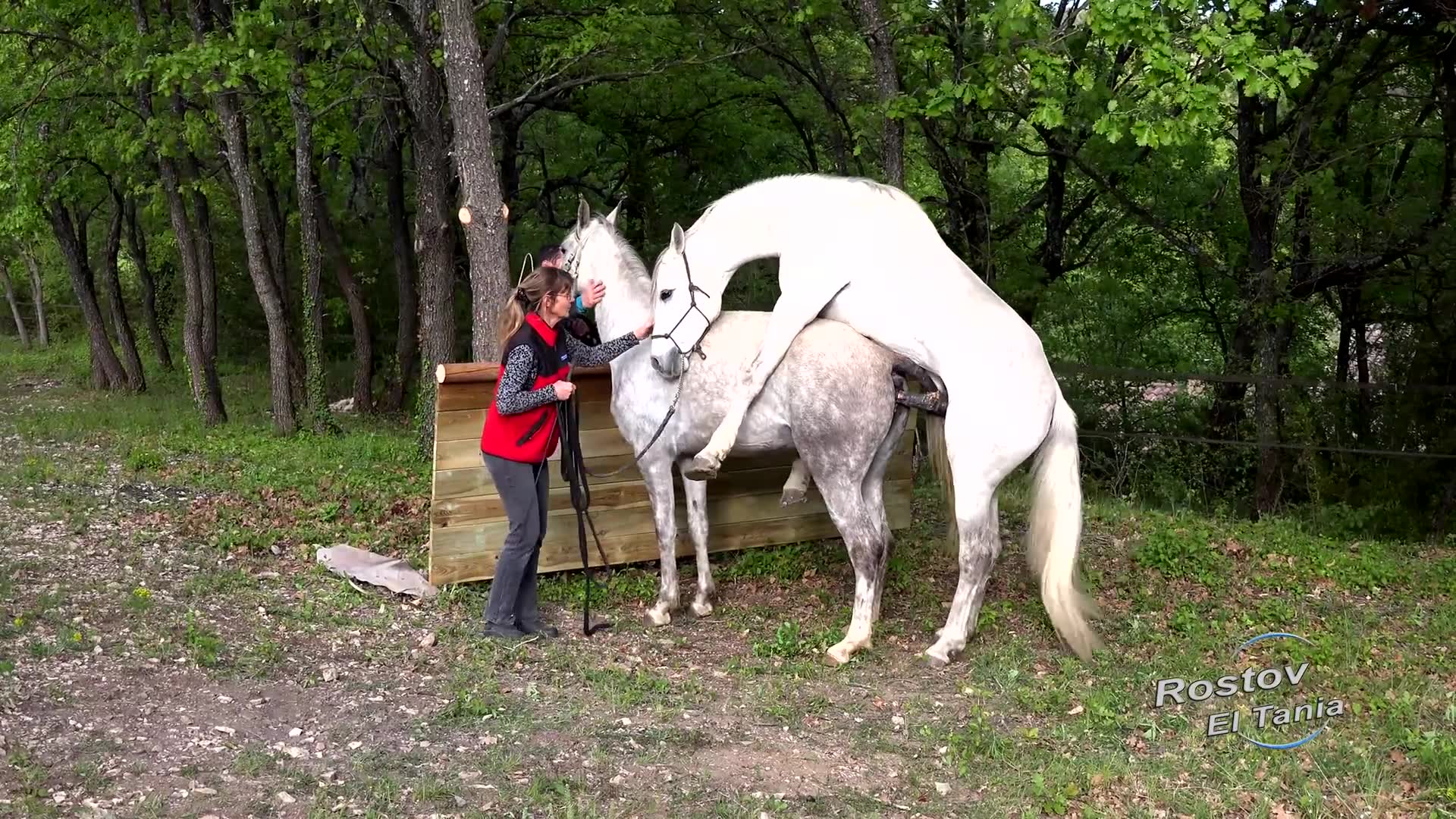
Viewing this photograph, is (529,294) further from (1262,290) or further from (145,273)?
(145,273)

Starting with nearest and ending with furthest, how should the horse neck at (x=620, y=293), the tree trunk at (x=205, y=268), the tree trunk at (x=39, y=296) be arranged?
the horse neck at (x=620, y=293) → the tree trunk at (x=205, y=268) → the tree trunk at (x=39, y=296)

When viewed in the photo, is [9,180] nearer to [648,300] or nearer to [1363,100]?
[648,300]

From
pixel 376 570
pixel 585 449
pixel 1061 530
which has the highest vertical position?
pixel 585 449

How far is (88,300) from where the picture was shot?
1919 centimetres

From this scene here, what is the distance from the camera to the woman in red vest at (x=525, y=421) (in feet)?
19.1

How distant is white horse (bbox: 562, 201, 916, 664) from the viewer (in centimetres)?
597

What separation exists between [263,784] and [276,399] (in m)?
9.66

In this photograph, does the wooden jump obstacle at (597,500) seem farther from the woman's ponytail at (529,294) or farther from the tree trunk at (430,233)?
the tree trunk at (430,233)

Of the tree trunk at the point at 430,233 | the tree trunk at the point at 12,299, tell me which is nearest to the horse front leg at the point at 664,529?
the tree trunk at the point at 430,233

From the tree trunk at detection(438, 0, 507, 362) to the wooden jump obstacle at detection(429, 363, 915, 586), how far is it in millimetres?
950

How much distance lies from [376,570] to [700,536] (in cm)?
212

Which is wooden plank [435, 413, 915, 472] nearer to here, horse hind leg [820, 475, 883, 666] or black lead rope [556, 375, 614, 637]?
black lead rope [556, 375, 614, 637]

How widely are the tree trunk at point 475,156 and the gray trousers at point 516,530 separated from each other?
1.75 m

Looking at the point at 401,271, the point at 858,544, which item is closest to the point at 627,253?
the point at 858,544
